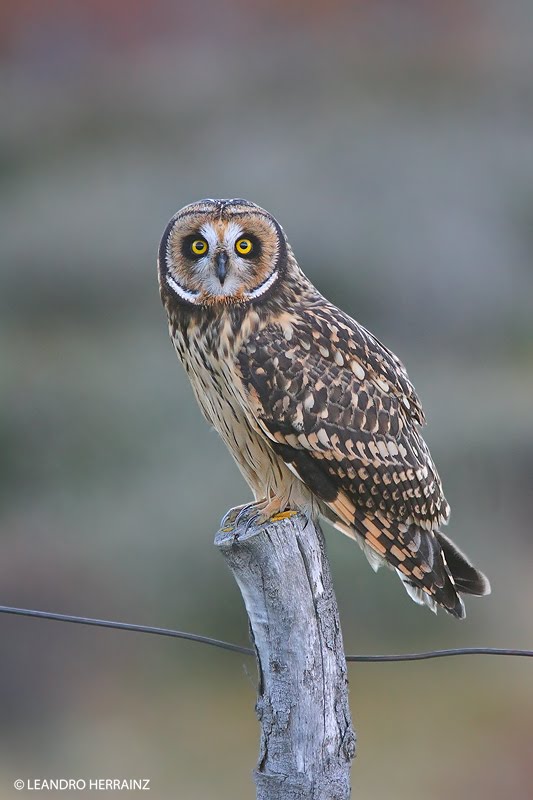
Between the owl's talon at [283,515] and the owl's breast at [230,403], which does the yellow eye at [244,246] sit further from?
the owl's talon at [283,515]

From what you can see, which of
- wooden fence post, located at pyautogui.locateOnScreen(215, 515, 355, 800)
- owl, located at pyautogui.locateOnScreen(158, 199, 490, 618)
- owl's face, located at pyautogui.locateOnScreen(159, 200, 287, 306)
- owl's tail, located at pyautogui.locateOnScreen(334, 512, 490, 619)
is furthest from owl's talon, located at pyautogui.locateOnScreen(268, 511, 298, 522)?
owl's face, located at pyautogui.locateOnScreen(159, 200, 287, 306)

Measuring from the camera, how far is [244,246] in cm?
272

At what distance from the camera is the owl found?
2.69m

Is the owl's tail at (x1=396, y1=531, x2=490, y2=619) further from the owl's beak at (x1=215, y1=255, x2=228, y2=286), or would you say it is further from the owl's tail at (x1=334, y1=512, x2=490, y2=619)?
the owl's beak at (x1=215, y1=255, x2=228, y2=286)

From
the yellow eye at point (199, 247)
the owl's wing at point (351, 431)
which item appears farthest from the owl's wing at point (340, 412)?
the yellow eye at point (199, 247)

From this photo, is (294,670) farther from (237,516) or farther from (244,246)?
(244,246)

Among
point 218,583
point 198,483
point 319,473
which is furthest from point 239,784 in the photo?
point 319,473

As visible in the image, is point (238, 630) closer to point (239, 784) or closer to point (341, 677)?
point (239, 784)

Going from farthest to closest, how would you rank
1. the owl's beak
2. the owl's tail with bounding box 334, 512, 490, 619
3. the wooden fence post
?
the owl's tail with bounding box 334, 512, 490, 619 < the owl's beak < the wooden fence post

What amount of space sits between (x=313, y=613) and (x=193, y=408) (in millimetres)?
5953

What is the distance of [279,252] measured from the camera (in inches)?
111

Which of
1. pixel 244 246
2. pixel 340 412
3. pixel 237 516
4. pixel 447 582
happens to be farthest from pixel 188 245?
pixel 447 582

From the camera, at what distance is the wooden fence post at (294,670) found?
221 cm

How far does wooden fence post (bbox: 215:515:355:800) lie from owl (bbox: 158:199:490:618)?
0.50 meters
